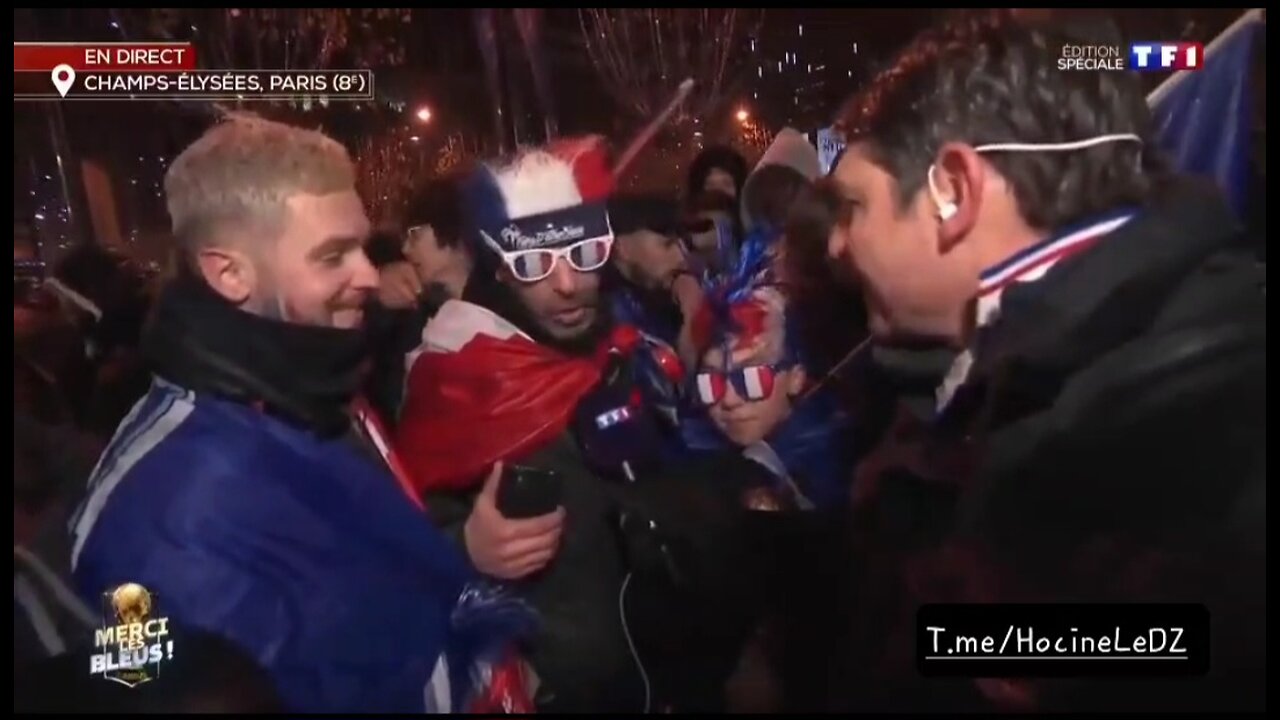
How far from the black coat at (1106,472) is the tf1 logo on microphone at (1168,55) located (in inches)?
5.7

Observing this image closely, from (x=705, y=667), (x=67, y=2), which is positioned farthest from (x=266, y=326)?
(x=705, y=667)

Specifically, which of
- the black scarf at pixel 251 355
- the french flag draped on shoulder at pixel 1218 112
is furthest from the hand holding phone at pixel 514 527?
the french flag draped on shoulder at pixel 1218 112

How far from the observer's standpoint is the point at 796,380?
1.60m

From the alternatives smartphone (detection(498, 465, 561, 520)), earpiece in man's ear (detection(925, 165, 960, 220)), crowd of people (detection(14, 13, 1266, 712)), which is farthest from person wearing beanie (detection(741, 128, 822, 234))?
smartphone (detection(498, 465, 561, 520))

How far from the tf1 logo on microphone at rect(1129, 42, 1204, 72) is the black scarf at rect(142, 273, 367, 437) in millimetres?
988

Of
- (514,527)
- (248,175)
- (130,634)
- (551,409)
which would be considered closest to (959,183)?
(551,409)

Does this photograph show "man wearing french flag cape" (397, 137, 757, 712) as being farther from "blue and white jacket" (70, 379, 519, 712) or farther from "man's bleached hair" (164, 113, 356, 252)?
"man's bleached hair" (164, 113, 356, 252)

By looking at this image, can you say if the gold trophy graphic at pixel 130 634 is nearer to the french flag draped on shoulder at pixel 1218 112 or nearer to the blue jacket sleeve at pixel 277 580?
the blue jacket sleeve at pixel 277 580

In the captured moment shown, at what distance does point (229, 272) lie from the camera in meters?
1.58

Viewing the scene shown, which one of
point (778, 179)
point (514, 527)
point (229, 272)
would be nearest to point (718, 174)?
point (778, 179)

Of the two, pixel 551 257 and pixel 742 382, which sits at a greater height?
pixel 551 257

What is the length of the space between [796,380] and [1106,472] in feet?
1.26

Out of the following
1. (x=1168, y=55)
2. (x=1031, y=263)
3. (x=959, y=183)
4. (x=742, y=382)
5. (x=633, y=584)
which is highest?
(x=1168, y=55)

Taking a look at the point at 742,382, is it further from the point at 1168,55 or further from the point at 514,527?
the point at 1168,55
